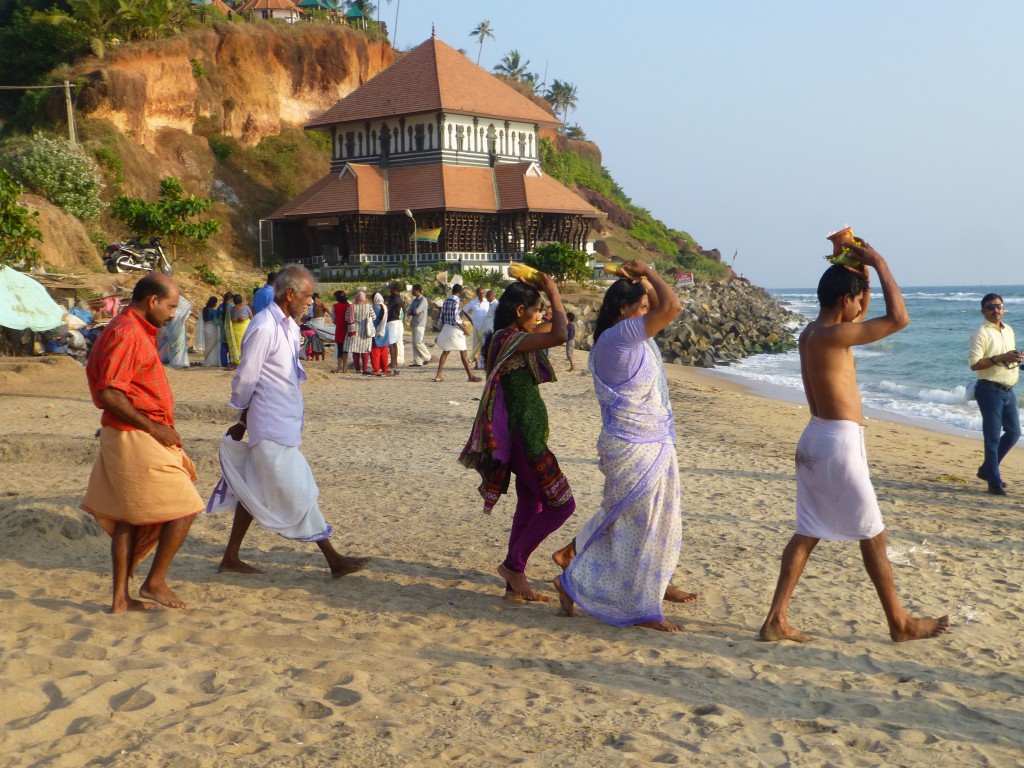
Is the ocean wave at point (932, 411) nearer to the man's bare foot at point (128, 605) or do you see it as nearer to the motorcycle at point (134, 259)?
the man's bare foot at point (128, 605)

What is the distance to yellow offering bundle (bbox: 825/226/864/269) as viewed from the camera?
14.0 feet

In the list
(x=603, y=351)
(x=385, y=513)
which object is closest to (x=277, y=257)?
(x=385, y=513)

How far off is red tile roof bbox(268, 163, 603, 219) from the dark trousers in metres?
29.2

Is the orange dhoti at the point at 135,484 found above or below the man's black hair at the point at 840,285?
below

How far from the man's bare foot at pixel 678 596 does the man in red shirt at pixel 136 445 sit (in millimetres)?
2405

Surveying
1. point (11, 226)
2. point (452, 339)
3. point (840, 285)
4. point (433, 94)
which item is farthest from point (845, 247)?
point (433, 94)

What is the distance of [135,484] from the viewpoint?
170 inches

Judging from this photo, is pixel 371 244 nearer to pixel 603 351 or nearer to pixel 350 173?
pixel 350 173

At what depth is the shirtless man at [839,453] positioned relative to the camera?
4203 millimetres

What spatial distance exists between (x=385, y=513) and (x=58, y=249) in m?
22.1

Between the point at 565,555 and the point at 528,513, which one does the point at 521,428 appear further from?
the point at 565,555

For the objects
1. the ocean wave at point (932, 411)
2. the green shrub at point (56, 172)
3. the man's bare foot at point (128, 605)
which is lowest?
the ocean wave at point (932, 411)

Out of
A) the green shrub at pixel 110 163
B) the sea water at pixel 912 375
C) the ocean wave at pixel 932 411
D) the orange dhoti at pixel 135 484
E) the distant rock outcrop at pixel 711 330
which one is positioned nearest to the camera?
the orange dhoti at pixel 135 484

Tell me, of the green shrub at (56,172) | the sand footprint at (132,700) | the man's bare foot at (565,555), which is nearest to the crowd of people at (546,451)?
the man's bare foot at (565,555)
